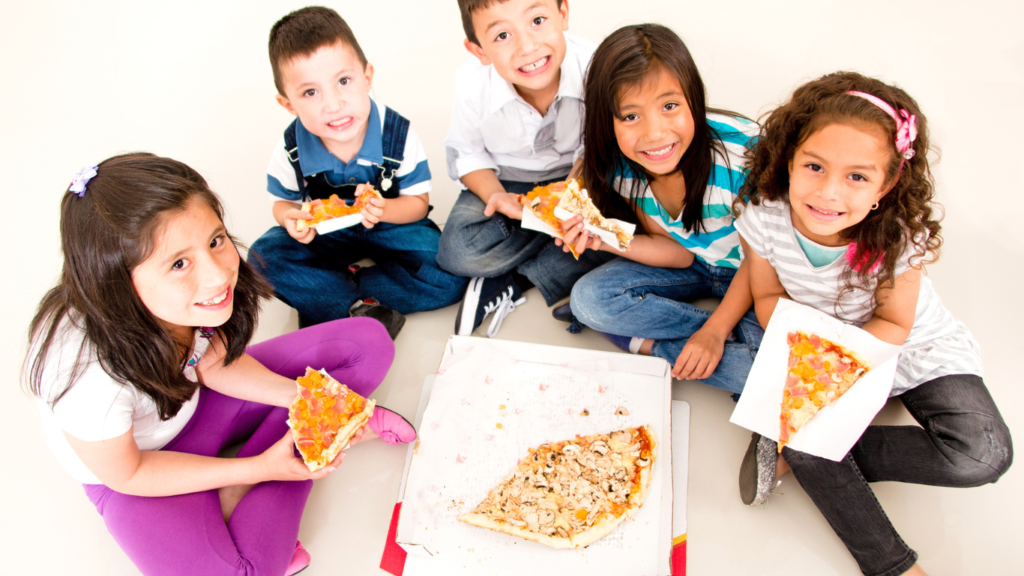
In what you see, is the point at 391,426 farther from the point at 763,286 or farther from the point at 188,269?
the point at 763,286

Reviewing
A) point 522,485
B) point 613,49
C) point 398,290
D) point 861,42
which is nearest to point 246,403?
point 398,290

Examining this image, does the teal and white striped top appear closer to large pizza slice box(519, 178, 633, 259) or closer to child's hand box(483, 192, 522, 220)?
large pizza slice box(519, 178, 633, 259)

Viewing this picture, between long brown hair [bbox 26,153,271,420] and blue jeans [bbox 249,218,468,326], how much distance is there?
21.8 inches

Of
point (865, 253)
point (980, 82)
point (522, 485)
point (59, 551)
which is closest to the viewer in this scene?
point (865, 253)

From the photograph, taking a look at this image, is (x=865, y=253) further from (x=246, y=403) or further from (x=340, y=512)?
(x=246, y=403)

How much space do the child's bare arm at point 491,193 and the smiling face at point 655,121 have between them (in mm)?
411

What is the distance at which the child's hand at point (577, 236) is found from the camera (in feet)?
5.17

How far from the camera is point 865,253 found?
1.29 m

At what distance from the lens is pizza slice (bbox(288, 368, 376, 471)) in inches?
53.9

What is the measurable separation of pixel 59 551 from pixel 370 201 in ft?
3.73

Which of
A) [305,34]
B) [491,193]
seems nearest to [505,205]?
[491,193]

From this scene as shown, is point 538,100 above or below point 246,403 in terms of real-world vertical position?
above

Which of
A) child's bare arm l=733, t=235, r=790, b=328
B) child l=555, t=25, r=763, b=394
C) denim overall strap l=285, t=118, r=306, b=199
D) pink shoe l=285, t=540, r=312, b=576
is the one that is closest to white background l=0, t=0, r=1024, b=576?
pink shoe l=285, t=540, r=312, b=576

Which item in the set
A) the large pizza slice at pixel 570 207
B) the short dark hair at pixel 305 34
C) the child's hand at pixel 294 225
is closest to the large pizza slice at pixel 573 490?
the large pizza slice at pixel 570 207
